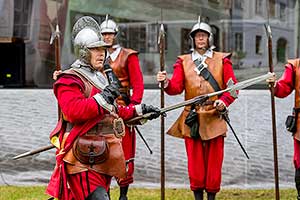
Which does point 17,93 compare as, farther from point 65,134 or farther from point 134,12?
point 65,134

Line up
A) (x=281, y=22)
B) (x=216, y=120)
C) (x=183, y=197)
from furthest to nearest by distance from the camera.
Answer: (x=281, y=22) < (x=183, y=197) < (x=216, y=120)

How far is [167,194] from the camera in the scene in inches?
320

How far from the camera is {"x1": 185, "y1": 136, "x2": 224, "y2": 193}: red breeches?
6.35 m

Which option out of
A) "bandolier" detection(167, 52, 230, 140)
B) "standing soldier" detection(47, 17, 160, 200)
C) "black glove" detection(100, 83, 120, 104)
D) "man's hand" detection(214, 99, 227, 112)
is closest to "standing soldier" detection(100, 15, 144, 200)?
"bandolier" detection(167, 52, 230, 140)

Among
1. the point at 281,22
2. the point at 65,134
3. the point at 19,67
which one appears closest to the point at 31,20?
the point at 19,67

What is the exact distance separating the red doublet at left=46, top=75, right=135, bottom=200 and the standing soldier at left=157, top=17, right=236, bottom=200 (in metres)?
1.71

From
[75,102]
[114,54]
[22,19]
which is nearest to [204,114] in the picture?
[114,54]

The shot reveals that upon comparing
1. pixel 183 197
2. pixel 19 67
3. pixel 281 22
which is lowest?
pixel 183 197

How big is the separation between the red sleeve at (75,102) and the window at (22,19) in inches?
196

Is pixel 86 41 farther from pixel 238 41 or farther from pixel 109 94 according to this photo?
pixel 238 41

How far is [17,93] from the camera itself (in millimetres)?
9086

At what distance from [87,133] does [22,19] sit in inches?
200

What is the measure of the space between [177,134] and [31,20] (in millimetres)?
3615

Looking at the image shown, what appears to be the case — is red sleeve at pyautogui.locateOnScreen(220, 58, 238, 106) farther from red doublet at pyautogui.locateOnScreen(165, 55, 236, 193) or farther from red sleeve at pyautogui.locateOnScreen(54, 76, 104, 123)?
red sleeve at pyautogui.locateOnScreen(54, 76, 104, 123)
